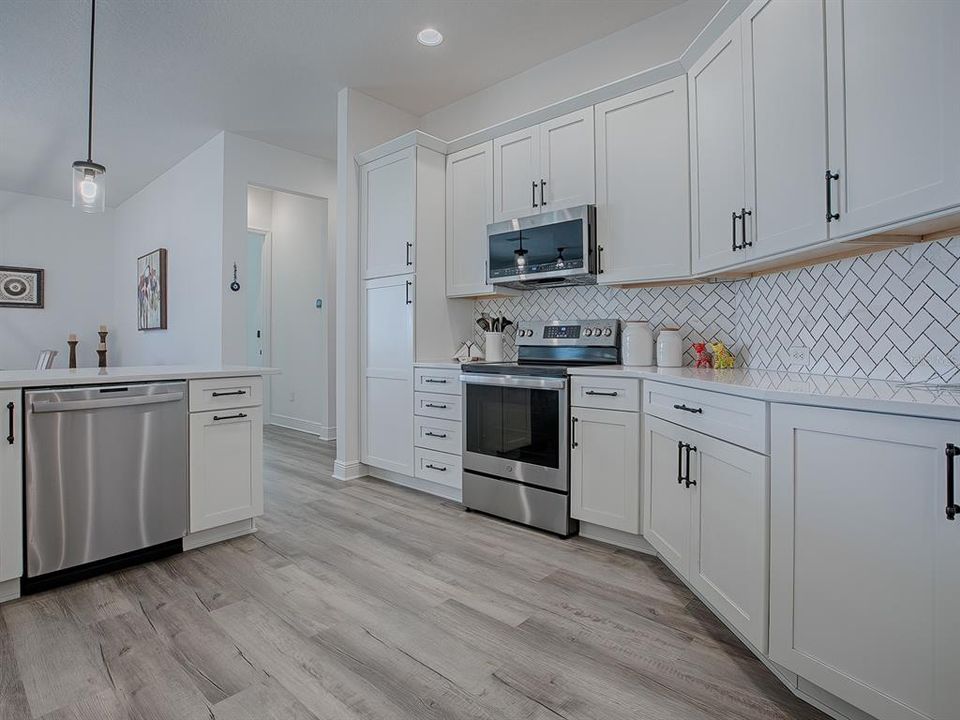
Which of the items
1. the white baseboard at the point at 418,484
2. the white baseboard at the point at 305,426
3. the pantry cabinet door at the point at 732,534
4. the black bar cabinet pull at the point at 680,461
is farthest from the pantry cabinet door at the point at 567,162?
the white baseboard at the point at 305,426

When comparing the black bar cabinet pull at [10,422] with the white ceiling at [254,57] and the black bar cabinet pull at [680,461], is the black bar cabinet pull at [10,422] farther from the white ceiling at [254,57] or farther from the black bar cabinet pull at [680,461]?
the black bar cabinet pull at [680,461]

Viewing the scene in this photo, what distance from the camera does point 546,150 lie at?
304 centimetres

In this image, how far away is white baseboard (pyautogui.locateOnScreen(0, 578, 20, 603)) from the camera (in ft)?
6.43

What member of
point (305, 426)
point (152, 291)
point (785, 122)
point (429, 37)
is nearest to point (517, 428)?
point (785, 122)

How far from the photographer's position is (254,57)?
11.1 ft

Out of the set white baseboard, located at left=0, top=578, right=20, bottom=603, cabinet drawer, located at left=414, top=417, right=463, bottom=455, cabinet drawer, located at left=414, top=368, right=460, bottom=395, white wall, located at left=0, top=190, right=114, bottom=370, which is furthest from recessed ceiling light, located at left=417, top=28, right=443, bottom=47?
white wall, located at left=0, top=190, right=114, bottom=370

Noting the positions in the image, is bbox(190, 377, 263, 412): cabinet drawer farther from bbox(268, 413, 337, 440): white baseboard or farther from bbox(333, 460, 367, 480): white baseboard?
bbox(268, 413, 337, 440): white baseboard

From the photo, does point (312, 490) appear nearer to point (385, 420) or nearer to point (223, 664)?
point (385, 420)

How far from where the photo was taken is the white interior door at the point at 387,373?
3480 mm

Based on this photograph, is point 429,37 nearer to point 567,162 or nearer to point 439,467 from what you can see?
point 567,162

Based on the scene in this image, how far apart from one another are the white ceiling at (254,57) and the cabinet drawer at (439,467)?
2685 mm

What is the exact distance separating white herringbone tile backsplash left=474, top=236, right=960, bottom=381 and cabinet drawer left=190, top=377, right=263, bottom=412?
6.79 ft

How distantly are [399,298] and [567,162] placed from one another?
1445mm

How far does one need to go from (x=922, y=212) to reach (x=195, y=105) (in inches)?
189
